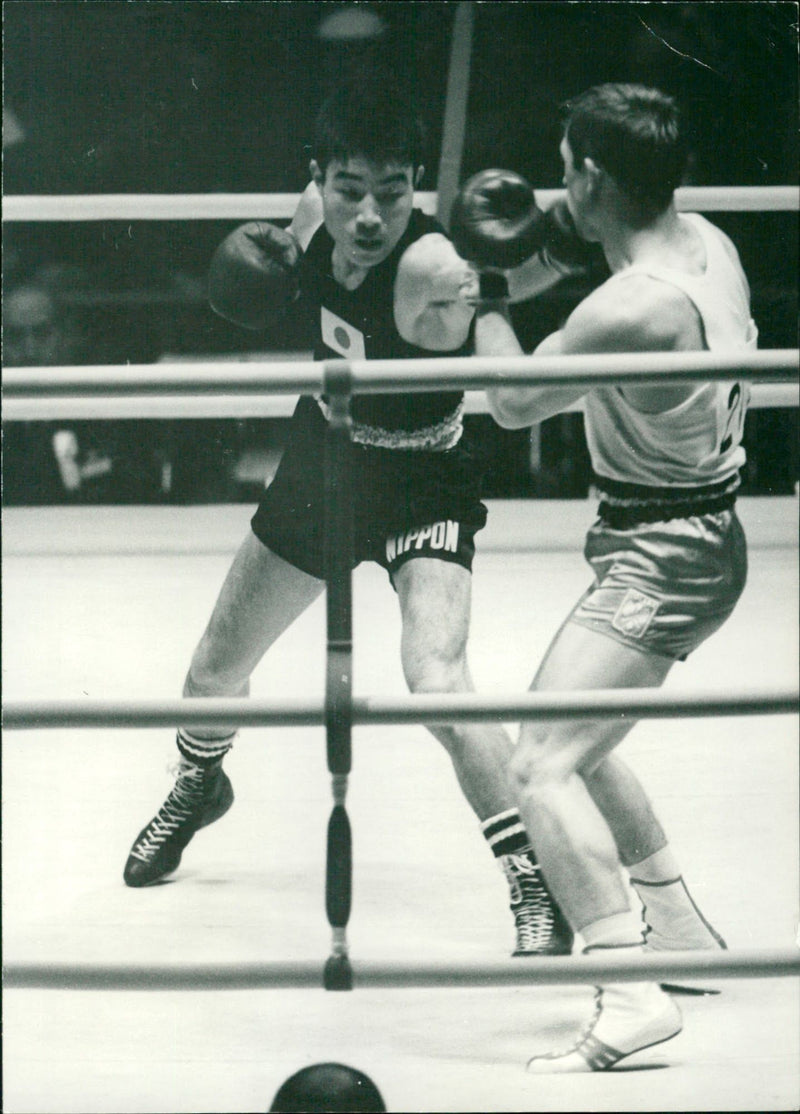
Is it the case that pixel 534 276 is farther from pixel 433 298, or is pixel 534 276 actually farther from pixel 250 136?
pixel 250 136

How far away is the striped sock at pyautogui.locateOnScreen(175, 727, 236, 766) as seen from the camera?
204cm

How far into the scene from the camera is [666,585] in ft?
5.00

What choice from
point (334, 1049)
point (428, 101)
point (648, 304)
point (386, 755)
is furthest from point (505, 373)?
point (428, 101)

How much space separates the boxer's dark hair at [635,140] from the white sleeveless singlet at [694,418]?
0.26 ft

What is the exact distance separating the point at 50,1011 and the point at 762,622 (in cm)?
251

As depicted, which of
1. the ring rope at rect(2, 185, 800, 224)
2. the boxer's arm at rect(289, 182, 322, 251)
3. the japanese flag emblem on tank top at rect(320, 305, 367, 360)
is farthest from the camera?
the ring rope at rect(2, 185, 800, 224)

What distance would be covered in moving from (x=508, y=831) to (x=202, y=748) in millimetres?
562

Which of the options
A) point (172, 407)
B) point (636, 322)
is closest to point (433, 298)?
point (636, 322)

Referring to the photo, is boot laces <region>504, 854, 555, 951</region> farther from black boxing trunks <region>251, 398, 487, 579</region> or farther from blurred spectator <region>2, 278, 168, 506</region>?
blurred spectator <region>2, 278, 168, 506</region>

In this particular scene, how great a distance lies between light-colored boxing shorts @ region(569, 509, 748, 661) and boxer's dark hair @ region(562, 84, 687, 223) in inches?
13.3

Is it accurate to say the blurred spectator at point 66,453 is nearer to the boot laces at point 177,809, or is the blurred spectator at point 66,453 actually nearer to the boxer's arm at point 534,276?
the boot laces at point 177,809

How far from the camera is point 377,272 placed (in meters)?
1.89

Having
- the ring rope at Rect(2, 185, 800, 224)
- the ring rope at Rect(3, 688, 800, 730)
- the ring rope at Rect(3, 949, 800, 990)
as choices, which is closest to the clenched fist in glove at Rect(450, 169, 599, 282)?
the ring rope at Rect(3, 688, 800, 730)

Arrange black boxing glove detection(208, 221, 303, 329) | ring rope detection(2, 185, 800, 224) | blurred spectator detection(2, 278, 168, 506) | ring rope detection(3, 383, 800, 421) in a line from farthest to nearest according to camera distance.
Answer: blurred spectator detection(2, 278, 168, 506) → ring rope detection(2, 185, 800, 224) → ring rope detection(3, 383, 800, 421) → black boxing glove detection(208, 221, 303, 329)
